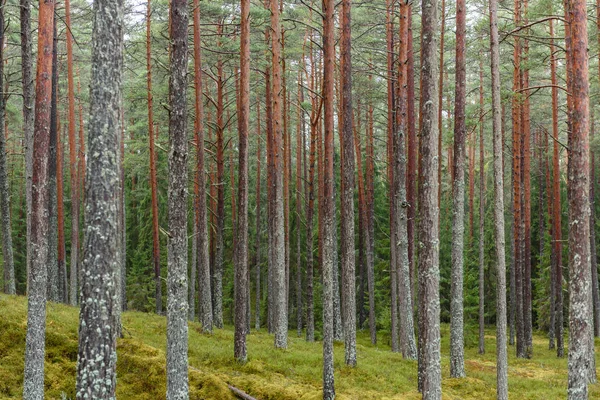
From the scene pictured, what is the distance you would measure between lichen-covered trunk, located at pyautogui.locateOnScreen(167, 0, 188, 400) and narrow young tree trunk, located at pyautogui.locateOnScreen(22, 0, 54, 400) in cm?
236

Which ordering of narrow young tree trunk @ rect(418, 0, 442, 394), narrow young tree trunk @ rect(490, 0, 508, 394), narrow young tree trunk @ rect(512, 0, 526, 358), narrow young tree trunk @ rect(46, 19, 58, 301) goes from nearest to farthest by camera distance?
narrow young tree trunk @ rect(418, 0, 442, 394) < narrow young tree trunk @ rect(490, 0, 508, 394) < narrow young tree trunk @ rect(46, 19, 58, 301) < narrow young tree trunk @ rect(512, 0, 526, 358)

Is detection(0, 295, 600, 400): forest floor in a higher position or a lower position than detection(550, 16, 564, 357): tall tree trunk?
lower

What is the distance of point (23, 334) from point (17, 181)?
33.2m

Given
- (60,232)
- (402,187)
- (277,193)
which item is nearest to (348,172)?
(402,187)

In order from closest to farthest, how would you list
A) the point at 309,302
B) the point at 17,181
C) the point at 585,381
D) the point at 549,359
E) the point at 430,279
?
the point at 430,279 < the point at 585,381 < the point at 309,302 < the point at 549,359 < the point at 17,181

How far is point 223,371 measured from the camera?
1284 centimetres

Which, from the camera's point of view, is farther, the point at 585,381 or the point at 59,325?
the point at 59,325

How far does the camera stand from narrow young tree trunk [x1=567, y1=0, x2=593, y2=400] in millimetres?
9594

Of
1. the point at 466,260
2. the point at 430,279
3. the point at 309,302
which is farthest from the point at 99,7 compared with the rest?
the point at 466,260

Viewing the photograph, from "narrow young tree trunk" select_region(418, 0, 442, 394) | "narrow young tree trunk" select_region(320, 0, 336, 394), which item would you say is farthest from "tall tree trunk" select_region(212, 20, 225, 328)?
"narrow young tree trunk" select_region(418, 0, 442, 394)

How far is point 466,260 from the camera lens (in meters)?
36.1

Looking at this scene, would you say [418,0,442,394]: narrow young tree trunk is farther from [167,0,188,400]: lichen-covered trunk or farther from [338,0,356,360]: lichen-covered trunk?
[167,0,188,400]: lichen-covered trunk

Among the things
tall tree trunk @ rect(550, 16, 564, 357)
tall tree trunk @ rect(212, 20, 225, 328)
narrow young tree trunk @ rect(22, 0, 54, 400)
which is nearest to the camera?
narrow young tree trunk @ rect(22, 0, 54, 400)

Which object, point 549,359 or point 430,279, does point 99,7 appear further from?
point 549,359
